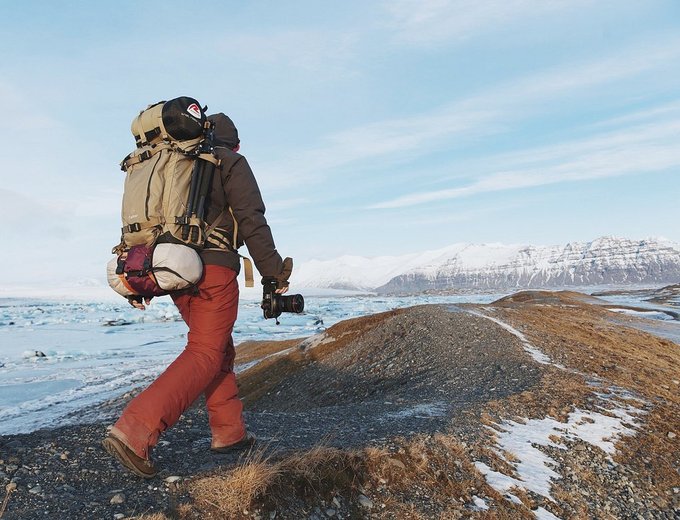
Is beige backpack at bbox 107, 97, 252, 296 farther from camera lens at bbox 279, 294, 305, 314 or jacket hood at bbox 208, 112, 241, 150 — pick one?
camera lens at bbox 279, 294, 305, 314

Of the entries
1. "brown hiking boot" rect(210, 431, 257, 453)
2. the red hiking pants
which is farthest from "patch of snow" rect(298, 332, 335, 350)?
the red hiking pants

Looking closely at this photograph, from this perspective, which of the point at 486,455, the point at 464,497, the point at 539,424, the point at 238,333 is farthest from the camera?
the point at 238,333

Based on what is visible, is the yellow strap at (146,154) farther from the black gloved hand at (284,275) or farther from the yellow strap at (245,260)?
the black gloved hand at (284,275)

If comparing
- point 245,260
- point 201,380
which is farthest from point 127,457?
point 245,260

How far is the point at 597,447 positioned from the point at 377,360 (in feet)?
26.8

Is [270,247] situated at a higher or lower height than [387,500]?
higher

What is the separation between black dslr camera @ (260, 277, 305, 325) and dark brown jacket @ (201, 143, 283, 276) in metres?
0.12

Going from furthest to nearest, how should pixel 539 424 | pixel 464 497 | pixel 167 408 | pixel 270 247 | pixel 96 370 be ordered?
pixel 96 370 → pixel 539 424 → pixel 464 497 → pixel 270 247 → pixel 167 408

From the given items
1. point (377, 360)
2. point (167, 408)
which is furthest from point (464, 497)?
point (377, 360)

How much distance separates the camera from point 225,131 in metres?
4.37

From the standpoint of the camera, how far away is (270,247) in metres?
4.09

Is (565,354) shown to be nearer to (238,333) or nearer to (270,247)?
(270,247)

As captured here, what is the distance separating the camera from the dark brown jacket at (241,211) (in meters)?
4.02

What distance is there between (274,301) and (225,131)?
156 centimetres
